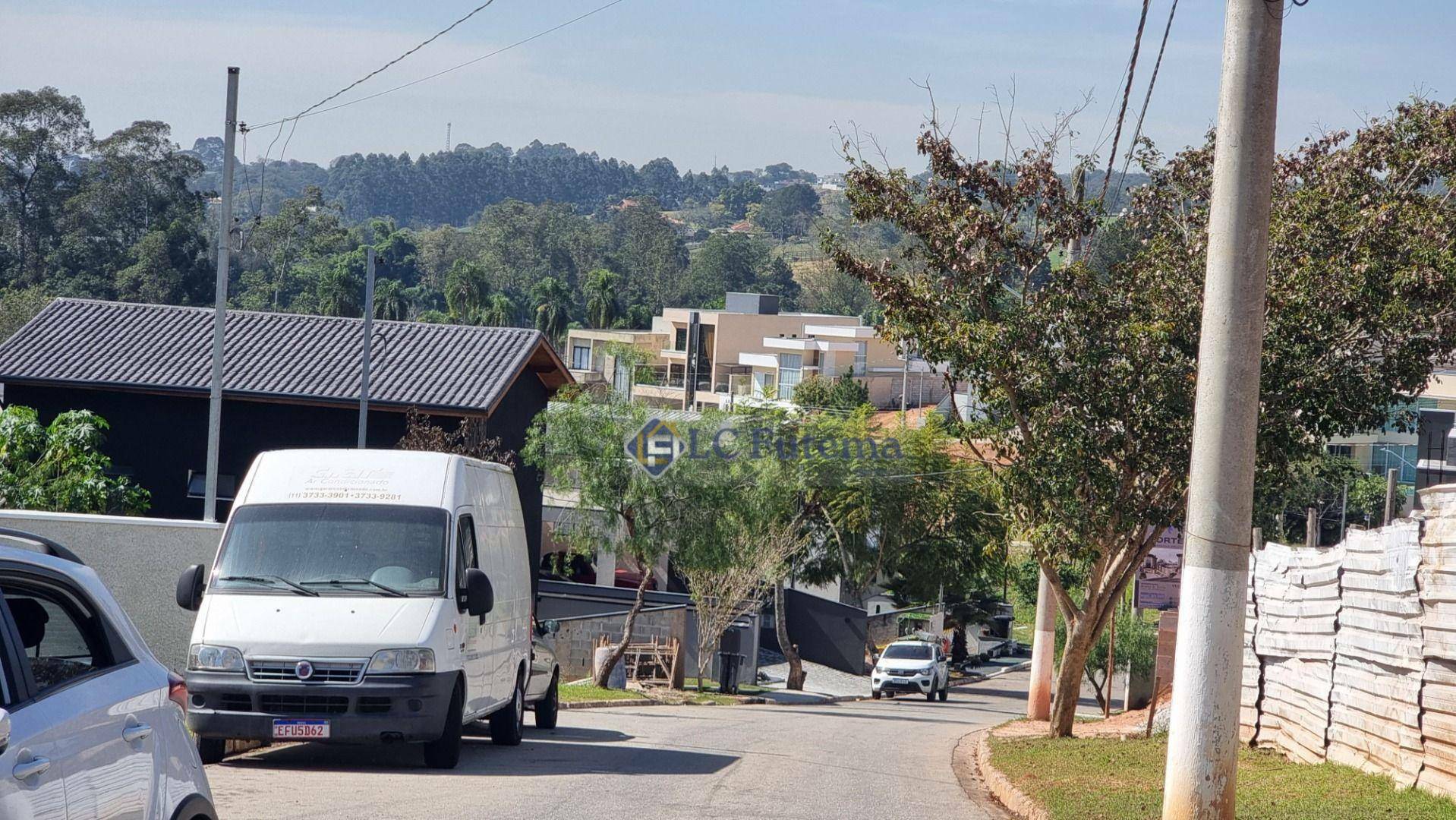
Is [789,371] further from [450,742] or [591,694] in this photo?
[450,742]

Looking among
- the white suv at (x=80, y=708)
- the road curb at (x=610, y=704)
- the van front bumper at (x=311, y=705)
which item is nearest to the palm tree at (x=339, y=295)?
the road curb at (x=610, y=704)

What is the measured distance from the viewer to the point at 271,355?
3641 cm

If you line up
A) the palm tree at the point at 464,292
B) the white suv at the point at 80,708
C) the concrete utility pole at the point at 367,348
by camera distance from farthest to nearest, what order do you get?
1. the palm tree at the point at 464,292
2. the concrete utility pole at the point at 367,348
3. the white suv at the point at 80,708

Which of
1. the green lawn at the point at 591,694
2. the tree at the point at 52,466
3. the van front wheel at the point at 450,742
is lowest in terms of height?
the green lawn at the point at 591,694

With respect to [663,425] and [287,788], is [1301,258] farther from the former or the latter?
[663,425]

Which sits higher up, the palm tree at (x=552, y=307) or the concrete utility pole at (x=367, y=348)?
the palm tree at (x=552, y=307)

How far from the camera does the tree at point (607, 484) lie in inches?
1216

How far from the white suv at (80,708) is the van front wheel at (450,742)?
6.19 metres

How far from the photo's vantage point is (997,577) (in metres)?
54.5

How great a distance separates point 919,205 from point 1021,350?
212 cm

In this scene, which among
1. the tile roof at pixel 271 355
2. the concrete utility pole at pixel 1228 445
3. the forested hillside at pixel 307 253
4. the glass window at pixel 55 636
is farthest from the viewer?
the forested hillside at pixel 307 253

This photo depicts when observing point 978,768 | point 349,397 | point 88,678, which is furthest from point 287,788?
point 349,397

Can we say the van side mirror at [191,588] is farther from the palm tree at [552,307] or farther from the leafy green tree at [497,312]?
the palm tree at [552,307]

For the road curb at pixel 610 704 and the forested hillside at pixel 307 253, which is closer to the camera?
the road curb at pixel 610 704
